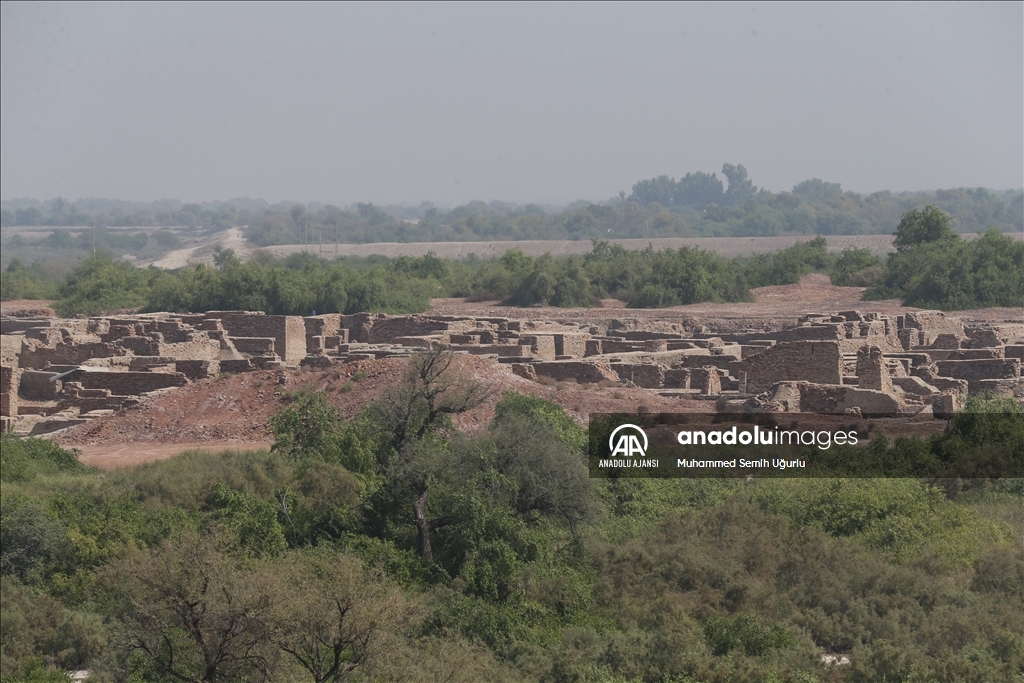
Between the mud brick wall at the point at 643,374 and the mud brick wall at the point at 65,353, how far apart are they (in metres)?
9.27

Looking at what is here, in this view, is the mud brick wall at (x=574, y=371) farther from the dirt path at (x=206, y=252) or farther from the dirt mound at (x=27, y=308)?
the dirt path at (x=206, y=252)

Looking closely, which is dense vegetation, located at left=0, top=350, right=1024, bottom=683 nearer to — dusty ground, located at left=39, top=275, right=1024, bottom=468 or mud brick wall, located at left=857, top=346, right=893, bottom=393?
dusty ground, located at left=39, top=275, right=1024, bottom=468

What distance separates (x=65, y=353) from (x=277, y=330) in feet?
19.4

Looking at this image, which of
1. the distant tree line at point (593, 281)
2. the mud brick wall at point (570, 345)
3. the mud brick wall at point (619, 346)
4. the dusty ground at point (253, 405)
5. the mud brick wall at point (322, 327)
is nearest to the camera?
the dusty ground at point (253, 405)

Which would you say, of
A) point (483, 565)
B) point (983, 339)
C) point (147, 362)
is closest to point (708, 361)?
point (983, 339)

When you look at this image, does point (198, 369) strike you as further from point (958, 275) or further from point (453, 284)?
point (453, 284)

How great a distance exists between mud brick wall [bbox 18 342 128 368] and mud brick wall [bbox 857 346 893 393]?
43.1ft

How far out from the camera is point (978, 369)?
83.5ft

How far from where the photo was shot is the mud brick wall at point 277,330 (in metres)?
31.7

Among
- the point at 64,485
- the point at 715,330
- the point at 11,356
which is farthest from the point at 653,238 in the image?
the point at 64,485

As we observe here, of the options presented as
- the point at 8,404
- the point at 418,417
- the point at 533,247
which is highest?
the point at 418,417

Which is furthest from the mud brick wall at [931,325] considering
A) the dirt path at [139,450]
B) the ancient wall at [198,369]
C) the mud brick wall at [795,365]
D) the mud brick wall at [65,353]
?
the dirt path at [139,450]

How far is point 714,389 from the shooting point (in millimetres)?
24375

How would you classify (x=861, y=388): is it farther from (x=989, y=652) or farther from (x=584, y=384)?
(x=989, y=652)
